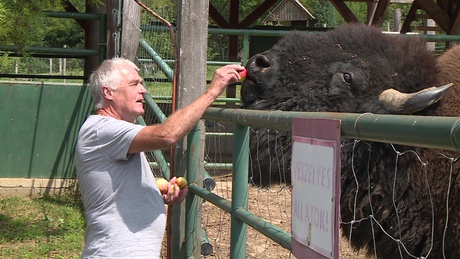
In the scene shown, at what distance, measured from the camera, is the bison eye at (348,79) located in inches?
175

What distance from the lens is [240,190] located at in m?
3.75

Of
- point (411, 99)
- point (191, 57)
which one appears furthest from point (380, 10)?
point (411, 99)

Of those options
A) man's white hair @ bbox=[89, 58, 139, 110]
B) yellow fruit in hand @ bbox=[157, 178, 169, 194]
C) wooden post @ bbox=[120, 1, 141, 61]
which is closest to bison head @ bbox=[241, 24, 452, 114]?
yellow fruit in hand @ bbox=[157, 178, 169, 194]

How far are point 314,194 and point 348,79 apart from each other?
203 centimetres

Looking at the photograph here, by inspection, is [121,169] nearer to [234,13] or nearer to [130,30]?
[130,30]

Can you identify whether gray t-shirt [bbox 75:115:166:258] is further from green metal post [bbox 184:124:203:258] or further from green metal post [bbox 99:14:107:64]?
green metal post [bbox 99:14:107:64]

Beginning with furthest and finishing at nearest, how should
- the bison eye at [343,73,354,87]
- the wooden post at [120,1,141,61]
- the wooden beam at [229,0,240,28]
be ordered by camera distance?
1. the wooden beam at [229,0,240,28]
2. the wooden post at [120,1,141,61]
3. the bison eye at [343,73,354,87]

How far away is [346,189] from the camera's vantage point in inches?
161

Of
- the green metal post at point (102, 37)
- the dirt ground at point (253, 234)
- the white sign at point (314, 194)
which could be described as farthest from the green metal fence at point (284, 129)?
the green metal post at point (102, 37)

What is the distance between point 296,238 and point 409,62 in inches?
78.2

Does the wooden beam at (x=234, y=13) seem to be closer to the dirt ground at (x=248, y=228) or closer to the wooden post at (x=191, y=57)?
the dirt ground at (x=248, y=228)

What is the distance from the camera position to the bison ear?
372 cm

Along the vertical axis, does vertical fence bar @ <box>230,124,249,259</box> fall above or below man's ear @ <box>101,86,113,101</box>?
below

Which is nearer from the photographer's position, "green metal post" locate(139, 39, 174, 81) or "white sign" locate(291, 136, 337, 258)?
"white sign" locate(291, 136, 337, 258)
